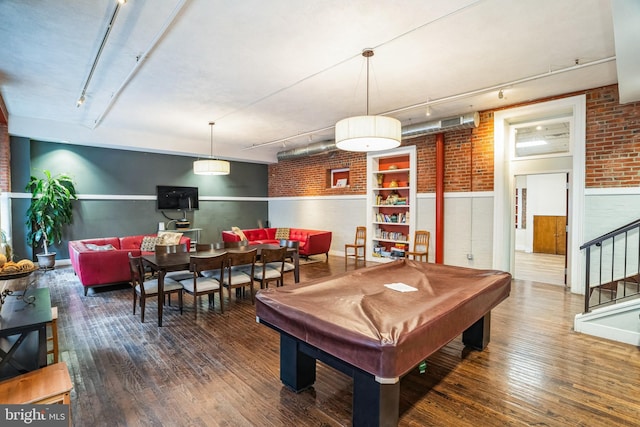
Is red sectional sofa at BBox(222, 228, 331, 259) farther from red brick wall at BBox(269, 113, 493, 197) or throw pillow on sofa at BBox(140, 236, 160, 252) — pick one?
throw pillow on sofa at BBox(140, 236, 160, 252)

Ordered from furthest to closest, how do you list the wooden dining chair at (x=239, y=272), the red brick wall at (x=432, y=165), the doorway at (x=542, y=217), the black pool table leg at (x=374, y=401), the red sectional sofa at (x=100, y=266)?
the doorway at (x=542, y=217)
the red brick wall at (x=432, y=165)
the red sectional sofa at (x=100, y=266)
the wooden dining chair at (x=239, y=272)
the black pool table leg at (x=374, y=401)

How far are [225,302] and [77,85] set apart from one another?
3918mm

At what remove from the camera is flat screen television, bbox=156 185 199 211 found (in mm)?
8680

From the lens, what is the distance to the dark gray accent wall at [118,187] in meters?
6.79

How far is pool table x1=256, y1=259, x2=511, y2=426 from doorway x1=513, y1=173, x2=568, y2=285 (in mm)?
6941

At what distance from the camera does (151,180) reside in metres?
8.62

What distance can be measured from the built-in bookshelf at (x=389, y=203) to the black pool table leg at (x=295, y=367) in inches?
205

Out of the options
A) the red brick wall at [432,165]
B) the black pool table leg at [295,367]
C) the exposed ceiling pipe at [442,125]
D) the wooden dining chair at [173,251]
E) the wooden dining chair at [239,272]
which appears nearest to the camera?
the black pool table leg at [295,367]

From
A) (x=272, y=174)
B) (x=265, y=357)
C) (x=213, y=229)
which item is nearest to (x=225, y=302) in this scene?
(x=265, y=357)

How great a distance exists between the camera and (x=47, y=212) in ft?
22.6

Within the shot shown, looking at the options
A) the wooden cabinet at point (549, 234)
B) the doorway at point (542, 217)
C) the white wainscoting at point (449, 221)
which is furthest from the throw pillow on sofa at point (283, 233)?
the wooden cabinet at point (549, 234)

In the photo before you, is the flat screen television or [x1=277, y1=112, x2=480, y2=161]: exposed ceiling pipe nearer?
[x1=277, y1=112, x2=480, y2=161]: exposed ceiling pipe

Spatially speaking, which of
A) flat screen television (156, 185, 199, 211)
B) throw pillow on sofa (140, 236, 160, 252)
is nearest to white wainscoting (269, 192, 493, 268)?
flat screen television (156, 185, 199, 211)

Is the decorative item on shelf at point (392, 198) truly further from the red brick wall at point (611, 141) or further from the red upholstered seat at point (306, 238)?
the red brick wall at point (611, 141)
